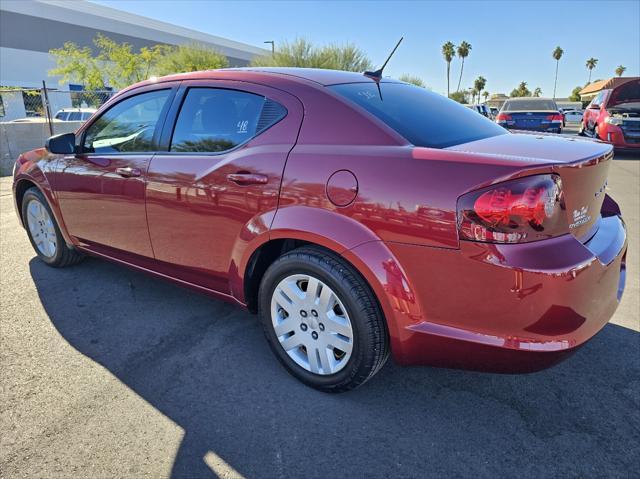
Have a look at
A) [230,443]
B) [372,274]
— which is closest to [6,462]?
[230,443]

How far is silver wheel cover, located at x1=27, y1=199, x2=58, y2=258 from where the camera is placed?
407 cm

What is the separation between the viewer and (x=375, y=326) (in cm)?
215

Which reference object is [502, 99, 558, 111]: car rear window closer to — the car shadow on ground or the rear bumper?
the car shadow on ground

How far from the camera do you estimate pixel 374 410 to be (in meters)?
2.30

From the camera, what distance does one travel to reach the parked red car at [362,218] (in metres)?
1.82

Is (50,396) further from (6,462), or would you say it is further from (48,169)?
(48,169)

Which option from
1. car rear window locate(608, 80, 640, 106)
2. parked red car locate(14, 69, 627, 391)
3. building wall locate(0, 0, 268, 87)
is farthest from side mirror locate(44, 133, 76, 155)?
building wall locate(0, 0, 268, 87)

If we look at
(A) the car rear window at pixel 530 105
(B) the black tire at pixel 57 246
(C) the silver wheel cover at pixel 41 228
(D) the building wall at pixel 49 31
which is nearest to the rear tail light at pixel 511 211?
(B) the black tire at pixel 57 246

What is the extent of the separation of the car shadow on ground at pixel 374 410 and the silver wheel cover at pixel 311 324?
188mm

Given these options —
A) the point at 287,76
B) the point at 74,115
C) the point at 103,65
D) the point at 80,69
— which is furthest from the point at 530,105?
the point at 103,65

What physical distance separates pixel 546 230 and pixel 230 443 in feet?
5.45

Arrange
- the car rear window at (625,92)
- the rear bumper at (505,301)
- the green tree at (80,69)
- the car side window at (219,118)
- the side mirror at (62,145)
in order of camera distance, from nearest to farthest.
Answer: the rear bumper at (505,301) → the car side window at (219,118) → the side mirror at (62,145) → the car rear window at (625,92) → the green tree at (80,69)

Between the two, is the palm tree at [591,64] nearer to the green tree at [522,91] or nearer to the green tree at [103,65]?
the green tree at [522,91]

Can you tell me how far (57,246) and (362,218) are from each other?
321 cm
